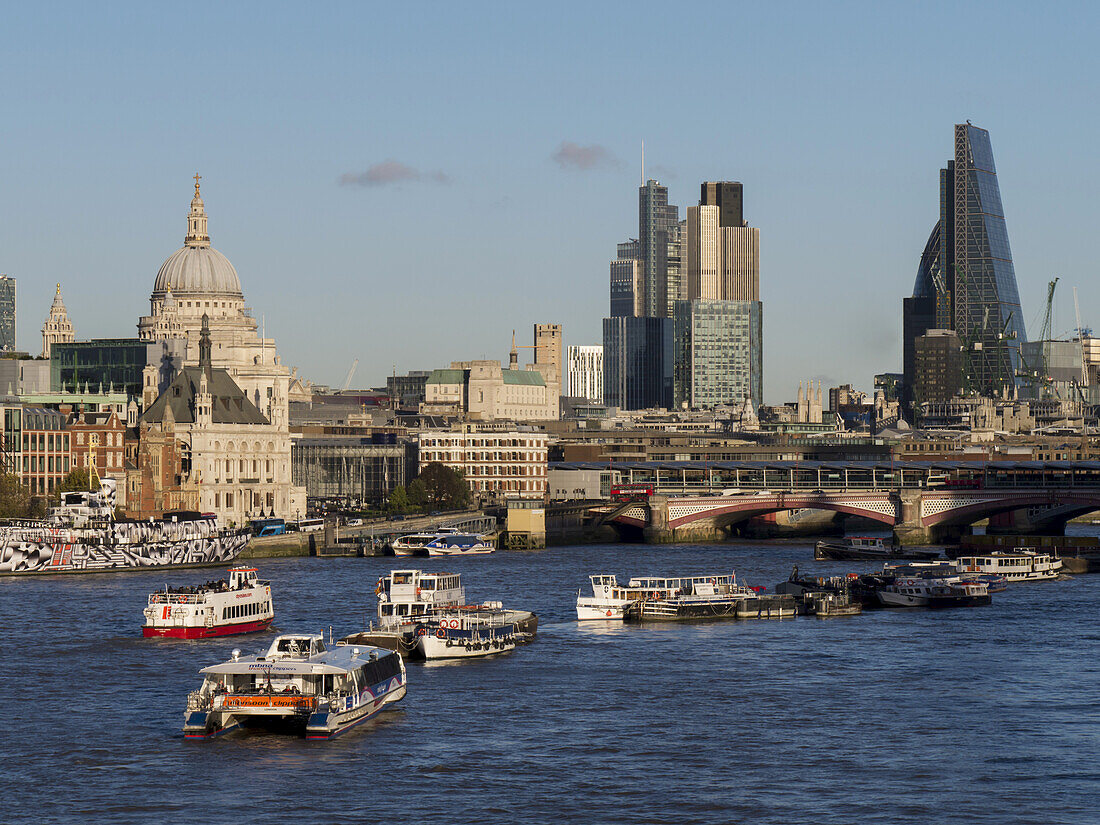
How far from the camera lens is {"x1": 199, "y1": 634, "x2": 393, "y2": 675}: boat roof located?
6738 cm

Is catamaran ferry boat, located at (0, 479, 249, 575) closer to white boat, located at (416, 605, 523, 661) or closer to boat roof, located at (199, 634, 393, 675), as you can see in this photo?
white boat, located at (416, 605, 523, 661)

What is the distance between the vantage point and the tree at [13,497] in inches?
6107

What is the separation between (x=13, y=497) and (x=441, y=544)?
3423cm

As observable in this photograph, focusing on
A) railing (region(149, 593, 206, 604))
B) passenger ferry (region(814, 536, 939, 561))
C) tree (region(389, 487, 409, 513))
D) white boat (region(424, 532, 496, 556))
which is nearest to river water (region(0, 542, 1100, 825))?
railing (region(149, 593, 206, 604))

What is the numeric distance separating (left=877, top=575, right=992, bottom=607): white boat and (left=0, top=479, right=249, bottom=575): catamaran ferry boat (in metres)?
49.6

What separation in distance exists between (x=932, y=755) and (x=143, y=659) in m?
36.6

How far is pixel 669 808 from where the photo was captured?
58062 mm

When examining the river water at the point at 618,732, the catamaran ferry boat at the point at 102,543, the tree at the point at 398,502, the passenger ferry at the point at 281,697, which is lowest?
the river water at the point at 618,732

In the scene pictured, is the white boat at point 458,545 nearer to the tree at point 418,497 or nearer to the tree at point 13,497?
the tree at point 13,497

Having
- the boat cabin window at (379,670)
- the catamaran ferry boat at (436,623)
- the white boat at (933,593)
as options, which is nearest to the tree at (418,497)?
the white boat at (933,593)

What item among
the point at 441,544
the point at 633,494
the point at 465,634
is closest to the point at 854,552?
the point at 441,544

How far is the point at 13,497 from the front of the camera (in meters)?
159

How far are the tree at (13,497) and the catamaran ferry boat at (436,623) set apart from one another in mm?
65725

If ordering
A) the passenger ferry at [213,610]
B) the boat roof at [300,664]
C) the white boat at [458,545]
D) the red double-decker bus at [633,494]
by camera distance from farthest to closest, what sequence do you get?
the red double-decker bus at [633,494], the white boat at [458,545], the passenger ferry at [213,610], the boat roof at [300,664]
